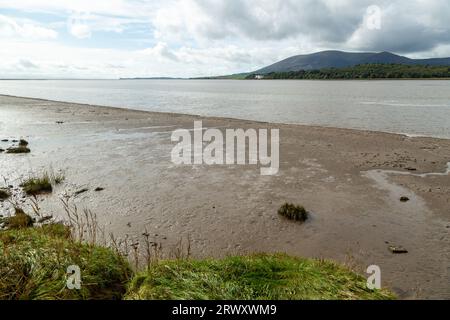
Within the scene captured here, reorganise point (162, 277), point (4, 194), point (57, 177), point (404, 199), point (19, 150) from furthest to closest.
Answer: point (19, 150) → point (57, 177) → point (404, 199) → point (4, 194) → point (162, 277)

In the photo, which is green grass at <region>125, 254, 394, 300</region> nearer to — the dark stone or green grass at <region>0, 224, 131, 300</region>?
green grass at <region>0, 224, 131, 300</region>

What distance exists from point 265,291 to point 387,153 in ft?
60.4

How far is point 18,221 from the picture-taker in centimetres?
963

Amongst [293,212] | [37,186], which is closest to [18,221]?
[37,186]

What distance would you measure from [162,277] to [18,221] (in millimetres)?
6519

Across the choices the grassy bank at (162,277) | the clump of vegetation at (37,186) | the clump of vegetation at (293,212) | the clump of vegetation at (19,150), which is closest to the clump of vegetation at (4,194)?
the clump of vegetation at (37,186)

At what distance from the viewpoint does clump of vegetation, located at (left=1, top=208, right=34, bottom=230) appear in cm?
956

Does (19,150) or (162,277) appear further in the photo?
(19,150)

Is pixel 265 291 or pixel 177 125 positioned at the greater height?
pixel 177 125

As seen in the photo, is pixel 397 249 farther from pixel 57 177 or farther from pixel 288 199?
pixel 57 177

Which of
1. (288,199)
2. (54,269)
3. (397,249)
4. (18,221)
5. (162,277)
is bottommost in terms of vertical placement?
(397,249)

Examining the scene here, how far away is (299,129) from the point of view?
30.5 meters

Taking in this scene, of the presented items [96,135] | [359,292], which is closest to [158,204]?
[359,292]

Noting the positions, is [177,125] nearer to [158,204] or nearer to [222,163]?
[222,163]
